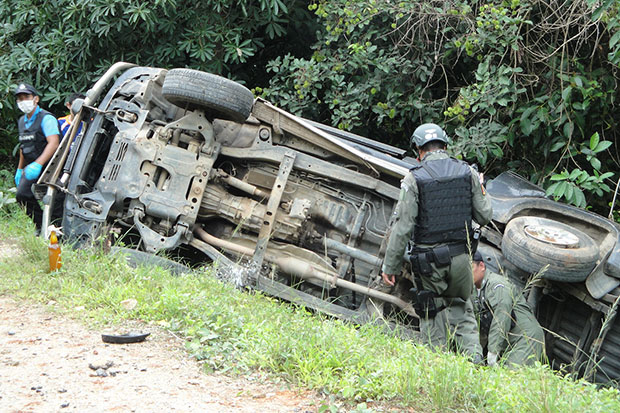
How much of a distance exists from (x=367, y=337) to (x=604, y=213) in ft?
13.9

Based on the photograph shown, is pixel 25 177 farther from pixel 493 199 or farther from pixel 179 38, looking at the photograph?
pixel 493 199

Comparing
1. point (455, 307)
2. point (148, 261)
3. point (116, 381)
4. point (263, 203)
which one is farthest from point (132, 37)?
point (116, 381)

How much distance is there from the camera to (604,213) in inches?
275

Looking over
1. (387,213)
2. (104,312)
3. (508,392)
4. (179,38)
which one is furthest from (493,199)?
(179,38)

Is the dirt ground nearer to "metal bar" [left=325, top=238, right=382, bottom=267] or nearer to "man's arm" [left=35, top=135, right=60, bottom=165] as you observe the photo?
"metal bar" [left=325, top=238, right=382, bottom=267]

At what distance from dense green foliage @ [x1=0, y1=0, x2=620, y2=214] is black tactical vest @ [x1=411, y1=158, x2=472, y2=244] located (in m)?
1.95

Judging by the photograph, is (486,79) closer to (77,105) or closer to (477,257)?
(477,257)

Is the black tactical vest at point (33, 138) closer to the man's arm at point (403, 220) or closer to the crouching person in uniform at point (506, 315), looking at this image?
the man's arm at point (403, 220)

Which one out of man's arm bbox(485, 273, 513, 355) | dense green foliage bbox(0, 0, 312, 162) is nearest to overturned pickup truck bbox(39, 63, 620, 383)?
man's arm bbox(485, 273, 513, 355)

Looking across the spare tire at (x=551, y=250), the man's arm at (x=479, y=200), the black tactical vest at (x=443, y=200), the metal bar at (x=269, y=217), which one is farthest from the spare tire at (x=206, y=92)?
the spare tire at (x=551, y=250)

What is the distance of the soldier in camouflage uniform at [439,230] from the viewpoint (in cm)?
453

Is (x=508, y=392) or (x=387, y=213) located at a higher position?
(x=387, y=213)

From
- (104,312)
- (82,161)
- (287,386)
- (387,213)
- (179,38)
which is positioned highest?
(179,38)

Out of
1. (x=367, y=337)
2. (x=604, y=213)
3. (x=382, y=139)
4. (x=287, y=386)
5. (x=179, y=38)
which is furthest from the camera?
(x=382, y=139)
